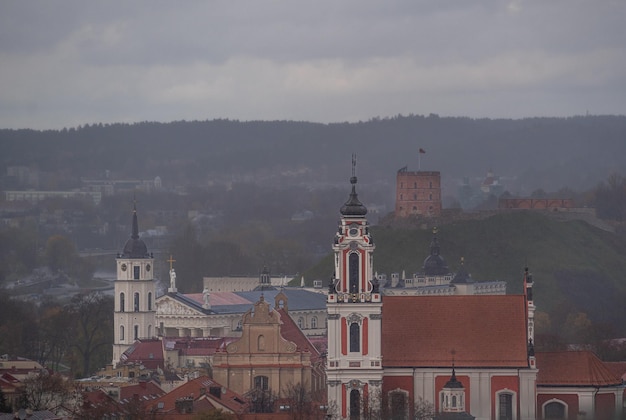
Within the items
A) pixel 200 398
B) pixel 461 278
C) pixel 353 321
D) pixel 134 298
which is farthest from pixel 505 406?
pixel 461 278

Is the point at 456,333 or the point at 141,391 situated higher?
the point at 456,333

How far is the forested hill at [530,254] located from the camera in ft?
557

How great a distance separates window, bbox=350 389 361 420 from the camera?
274 feet

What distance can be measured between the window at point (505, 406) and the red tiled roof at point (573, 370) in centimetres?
142

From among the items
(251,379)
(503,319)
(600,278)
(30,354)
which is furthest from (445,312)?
(600,278)

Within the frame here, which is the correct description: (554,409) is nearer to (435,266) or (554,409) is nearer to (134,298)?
(134,298)

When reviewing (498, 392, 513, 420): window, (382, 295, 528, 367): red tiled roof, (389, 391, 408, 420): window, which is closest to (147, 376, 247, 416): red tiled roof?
(389, 391, 408, 420): window

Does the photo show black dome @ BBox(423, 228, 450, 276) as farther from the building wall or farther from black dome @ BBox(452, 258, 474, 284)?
the building wall

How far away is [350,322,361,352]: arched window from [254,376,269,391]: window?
11.8 meters

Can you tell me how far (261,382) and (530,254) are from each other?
277 feet

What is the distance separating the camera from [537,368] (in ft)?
280

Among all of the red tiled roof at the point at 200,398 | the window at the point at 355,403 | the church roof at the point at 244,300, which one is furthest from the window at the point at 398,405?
the church roof at the point at 244,300

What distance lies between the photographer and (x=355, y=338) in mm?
84688

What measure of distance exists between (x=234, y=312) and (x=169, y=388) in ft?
126
